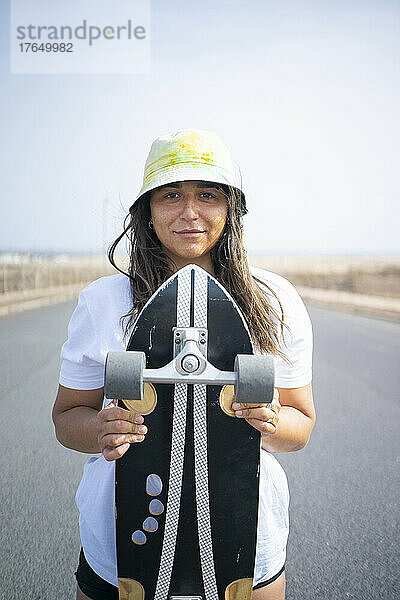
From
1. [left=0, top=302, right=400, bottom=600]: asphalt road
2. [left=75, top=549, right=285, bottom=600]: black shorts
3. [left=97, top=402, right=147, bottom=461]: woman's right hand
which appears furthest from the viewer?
[left=0, top=302, right=400, bottom=600]: asphalt road

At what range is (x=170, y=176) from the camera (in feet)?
5.60

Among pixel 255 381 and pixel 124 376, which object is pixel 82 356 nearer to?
pixel 124 376

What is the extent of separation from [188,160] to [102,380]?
27.8 inches

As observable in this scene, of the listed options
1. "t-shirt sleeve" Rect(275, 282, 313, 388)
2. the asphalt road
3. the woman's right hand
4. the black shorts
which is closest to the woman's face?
"t-shirt sleeve" Rect(275, 282, 313, 388)

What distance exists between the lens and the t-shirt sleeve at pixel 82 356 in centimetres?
170

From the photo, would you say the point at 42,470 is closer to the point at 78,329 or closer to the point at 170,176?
the point at 78,329

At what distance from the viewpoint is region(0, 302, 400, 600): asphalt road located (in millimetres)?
2783

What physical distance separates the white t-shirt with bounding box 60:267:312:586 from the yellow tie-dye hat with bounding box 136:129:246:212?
0.35 m

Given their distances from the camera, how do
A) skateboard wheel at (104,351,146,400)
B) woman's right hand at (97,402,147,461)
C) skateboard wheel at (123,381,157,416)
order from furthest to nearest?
skateboard wheel at (123,381,157,416) < woman's right hand at (97,402,147,461) < skateboard wheel at (104,351,146,400)

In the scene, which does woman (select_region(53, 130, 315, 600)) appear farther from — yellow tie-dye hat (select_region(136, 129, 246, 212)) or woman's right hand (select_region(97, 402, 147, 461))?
woman's right hand (select_region(97, 402, 147, 461))

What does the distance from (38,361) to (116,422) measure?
22.4 ft

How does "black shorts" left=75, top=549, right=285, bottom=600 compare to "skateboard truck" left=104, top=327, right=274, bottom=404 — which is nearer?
"skateboard truck" left=104, top=327, right=274, bottom=404

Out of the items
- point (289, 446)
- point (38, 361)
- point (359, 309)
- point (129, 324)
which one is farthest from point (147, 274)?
point (359, 309)

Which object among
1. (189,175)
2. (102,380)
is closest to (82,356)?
(102,380)
